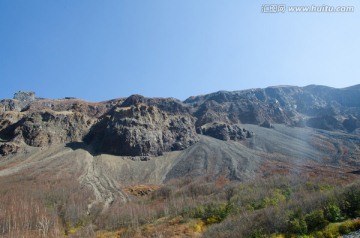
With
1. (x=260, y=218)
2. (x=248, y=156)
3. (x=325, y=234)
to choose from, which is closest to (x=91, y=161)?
(x=248, y=156)

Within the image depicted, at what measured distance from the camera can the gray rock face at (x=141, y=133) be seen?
411 feet

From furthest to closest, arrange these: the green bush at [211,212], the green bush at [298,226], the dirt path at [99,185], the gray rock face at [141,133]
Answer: the gray rock face at [141,133] < the dirt path at [99,185] < the green bush at [211,212] < the green bush at [298,226]

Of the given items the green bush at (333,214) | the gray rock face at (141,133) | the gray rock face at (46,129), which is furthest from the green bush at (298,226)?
the gray rock face at (46,129)

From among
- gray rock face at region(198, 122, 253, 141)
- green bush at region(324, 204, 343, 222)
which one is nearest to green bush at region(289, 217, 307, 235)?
green bush at region(324, 204, 343, 222)

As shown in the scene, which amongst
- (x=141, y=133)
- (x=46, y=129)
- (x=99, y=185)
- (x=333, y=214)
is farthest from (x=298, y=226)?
(x=46, y=129)

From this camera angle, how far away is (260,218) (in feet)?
106

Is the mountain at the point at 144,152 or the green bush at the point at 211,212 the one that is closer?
the green bush at the point at 211,212

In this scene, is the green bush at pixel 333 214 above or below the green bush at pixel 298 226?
above

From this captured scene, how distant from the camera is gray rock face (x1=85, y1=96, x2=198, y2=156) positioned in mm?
125188

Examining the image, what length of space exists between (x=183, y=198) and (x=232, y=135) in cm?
7666

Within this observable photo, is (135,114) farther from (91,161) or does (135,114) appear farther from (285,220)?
(285,220)

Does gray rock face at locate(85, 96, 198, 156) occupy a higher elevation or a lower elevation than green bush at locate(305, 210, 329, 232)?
higher

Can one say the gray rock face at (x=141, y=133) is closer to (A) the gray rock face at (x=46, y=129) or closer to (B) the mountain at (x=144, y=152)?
(B) the mountain at (x=144, y=152)

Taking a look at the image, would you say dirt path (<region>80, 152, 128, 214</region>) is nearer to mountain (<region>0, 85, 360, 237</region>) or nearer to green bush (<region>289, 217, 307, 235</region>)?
mountain (<region>0, 85, 360, 237</region>)
